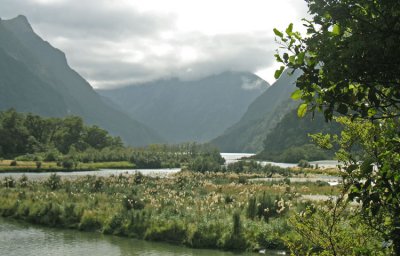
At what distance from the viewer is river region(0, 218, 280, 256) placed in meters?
21.8

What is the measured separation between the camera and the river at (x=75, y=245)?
71.7 ft

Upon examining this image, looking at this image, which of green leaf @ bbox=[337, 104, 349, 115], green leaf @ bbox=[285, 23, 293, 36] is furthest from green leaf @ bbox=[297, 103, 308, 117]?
green leaf @ bbox=[285, 23, 293, 36]

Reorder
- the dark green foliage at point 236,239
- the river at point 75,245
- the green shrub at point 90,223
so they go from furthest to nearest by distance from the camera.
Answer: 1. the green shrub at point 90,223
2. the dark green foliage at point 236,239
3. the river at point 75,245

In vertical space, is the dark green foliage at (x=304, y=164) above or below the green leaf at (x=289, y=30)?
below

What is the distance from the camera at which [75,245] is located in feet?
77.3

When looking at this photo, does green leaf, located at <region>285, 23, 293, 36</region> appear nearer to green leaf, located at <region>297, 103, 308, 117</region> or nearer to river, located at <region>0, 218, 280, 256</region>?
green leaf, located at <region>297, 103, 308, 117</region>

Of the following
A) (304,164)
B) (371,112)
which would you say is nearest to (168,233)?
(371,112)

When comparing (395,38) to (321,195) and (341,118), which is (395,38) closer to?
(341,118)

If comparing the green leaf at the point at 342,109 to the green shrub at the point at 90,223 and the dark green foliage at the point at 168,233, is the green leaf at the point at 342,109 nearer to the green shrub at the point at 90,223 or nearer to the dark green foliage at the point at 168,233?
the dark green foliage at the point at 168,233

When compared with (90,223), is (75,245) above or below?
below

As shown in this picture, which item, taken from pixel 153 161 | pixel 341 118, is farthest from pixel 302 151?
pixel 341 118

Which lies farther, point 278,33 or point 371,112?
point 371,112

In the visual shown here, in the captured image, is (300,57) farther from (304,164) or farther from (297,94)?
(304,164)

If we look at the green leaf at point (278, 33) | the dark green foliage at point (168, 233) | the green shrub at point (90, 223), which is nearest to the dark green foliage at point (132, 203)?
the green shrub at point (90, 223)
